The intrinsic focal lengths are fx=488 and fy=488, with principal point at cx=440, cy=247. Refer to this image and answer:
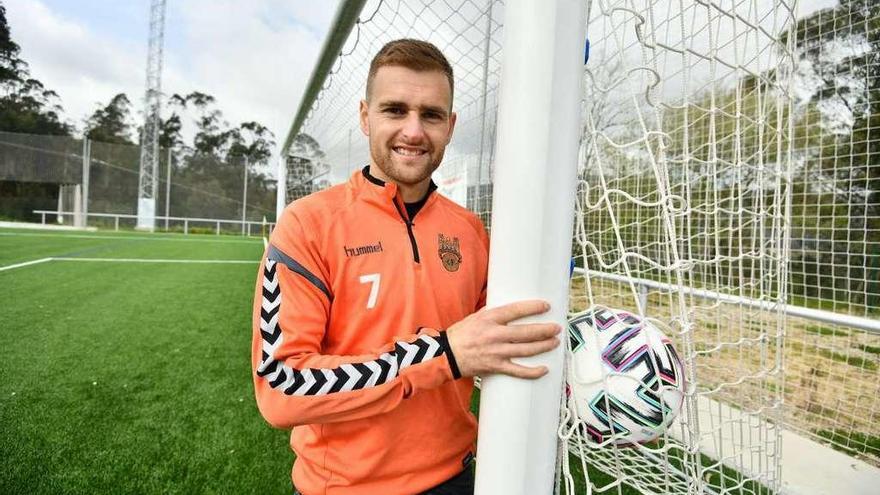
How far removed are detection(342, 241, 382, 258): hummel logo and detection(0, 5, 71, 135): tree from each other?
40993mm

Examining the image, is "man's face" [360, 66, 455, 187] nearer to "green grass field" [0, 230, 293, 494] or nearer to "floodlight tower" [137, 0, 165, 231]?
"green grass field" [0, 230, 293, 494]

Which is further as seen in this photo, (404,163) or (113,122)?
(113,122)

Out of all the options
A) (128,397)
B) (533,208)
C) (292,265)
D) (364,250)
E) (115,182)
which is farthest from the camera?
(115,182)

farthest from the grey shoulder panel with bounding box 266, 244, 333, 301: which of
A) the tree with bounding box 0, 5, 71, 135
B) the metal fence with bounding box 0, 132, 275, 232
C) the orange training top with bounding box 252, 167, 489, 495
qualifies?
the tree with bounding box 0, 5, 71, 135

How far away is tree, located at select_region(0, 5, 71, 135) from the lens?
31688 mm

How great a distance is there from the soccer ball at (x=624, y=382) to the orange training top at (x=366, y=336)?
308mm

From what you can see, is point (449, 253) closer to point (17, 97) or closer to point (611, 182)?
point (611, 182)

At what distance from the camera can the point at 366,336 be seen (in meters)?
1.14

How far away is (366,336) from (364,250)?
202 mm

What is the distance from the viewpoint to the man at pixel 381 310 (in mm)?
950

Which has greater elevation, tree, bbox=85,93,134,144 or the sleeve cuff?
tree, bbox=85,93,134,144

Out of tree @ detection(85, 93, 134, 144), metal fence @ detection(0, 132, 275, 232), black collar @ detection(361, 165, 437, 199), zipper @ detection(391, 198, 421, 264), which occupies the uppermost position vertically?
tree @ detection(85, 93, 134, 144)

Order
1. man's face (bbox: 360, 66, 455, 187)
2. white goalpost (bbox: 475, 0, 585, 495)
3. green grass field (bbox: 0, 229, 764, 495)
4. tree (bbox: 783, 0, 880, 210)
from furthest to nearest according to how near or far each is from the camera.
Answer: tree (bbox: 783, 0, 880, 210), green grass field (bbox: 0, 229, 764, 495), man's face (bbox: 360, 66, 455, 187), white goalpost (bbox: 475, 0, 585, 495)

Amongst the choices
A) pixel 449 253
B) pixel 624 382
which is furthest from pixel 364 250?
pixel 624 382
